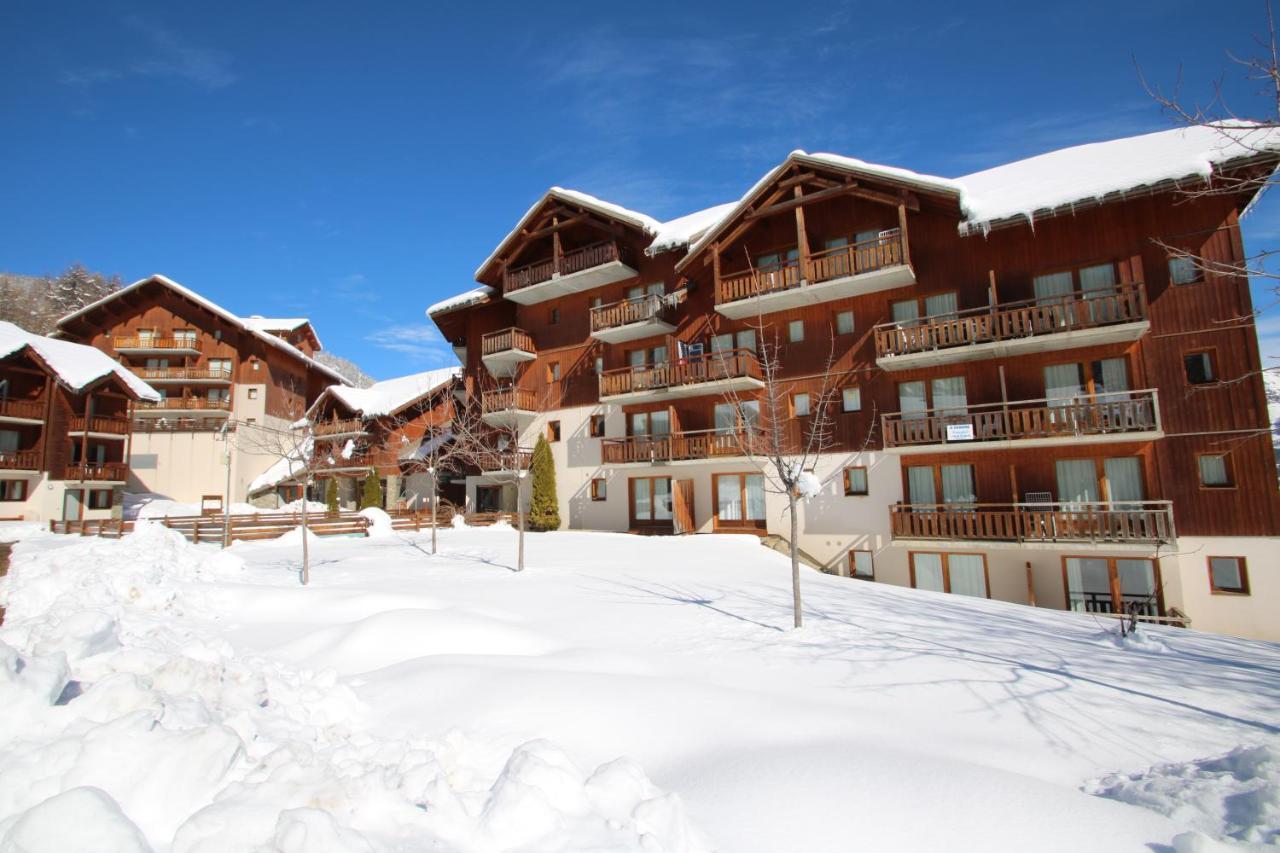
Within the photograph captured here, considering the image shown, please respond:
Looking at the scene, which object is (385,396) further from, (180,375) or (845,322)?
(845,322)

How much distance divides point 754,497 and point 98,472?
123 ft

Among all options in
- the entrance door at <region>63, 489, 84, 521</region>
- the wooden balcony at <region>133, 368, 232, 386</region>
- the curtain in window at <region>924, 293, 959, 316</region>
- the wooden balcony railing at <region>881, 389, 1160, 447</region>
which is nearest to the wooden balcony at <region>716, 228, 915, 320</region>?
the curtain in window at <region>924, 293, 959, 316</region>

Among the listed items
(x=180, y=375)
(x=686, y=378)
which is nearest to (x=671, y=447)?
(x=686, y=378)

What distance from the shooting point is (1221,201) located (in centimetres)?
1738

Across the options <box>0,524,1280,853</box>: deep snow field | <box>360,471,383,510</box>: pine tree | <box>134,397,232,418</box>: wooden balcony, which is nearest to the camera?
<box>0,524,1280,853</box>: deep snow field

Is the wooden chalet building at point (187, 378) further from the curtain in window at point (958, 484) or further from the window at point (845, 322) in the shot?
the curtain in window at point (958, 484)

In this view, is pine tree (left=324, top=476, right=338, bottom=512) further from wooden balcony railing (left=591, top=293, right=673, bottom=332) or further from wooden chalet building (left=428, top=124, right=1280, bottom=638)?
wooden balcony railing (left=591, top=293, right=673, bottom=332)

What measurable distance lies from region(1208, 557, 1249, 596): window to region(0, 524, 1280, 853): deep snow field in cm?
461

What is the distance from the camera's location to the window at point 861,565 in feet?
69.9

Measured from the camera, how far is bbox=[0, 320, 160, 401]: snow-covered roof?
34.4 metres

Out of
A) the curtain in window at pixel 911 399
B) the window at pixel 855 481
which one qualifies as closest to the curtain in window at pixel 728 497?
the window at pixel 855 481

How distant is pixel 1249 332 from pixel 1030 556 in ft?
26.7

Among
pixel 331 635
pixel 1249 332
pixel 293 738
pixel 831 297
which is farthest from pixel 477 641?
pixel 1249 332

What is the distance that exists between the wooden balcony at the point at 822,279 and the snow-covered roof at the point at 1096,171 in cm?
243
